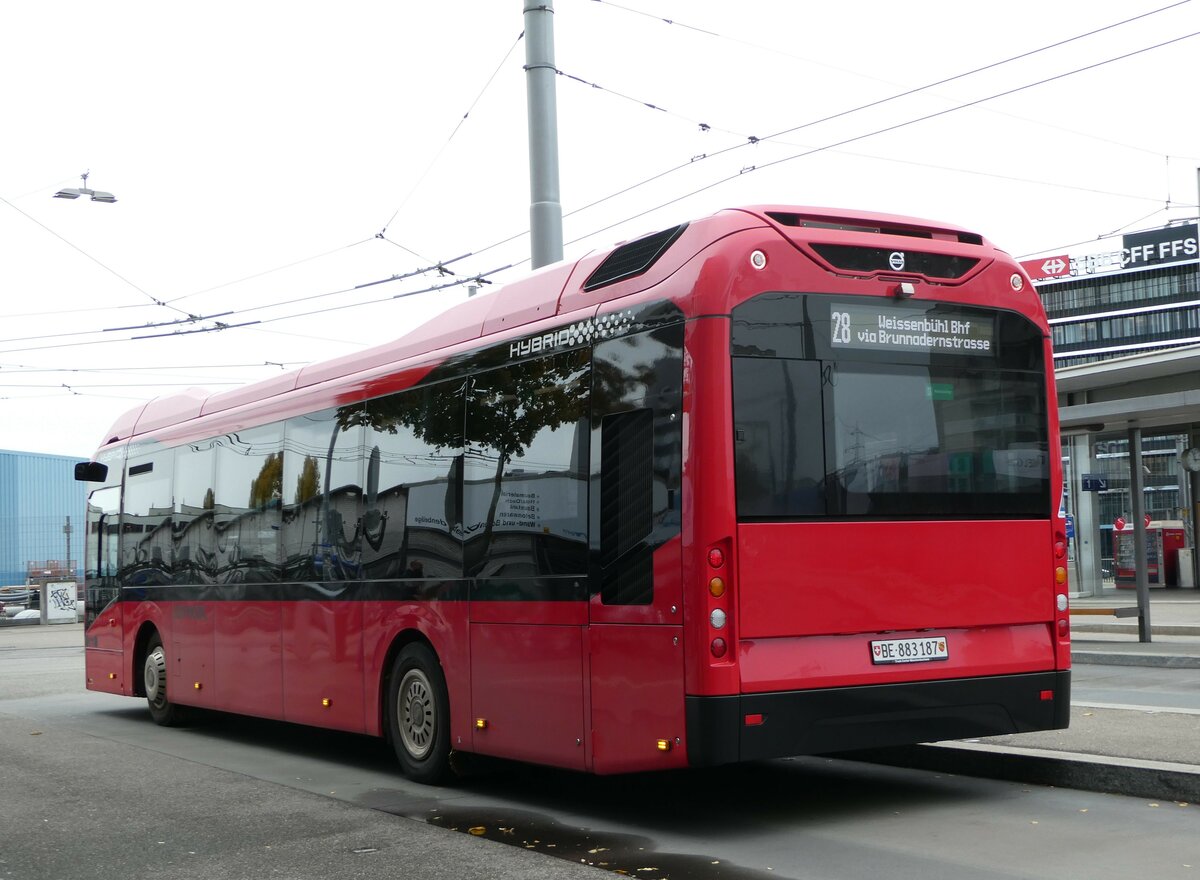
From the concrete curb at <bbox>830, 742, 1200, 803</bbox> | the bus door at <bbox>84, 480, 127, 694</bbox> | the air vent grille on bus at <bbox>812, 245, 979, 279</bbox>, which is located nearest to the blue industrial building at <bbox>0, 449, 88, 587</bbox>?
the bus door at <bbox>84, 480, 127, 694</bbox>

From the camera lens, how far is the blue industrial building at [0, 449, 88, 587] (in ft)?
194

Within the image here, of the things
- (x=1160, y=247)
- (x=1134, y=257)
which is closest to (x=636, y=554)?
(x=1160, y=247)

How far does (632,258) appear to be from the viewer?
324 inches

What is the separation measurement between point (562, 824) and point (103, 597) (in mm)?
9523

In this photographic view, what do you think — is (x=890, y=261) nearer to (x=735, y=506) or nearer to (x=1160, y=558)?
(x=735, y=506)

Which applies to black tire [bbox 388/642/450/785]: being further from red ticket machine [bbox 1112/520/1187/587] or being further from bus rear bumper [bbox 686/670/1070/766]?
red ticket machine [bbox 1112/520/1187/587]

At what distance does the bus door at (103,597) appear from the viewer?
15656 mm

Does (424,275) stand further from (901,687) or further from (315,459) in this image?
(901,687)

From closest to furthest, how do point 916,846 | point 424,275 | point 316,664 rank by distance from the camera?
point 916,846 → point 316,664 → point 424,275

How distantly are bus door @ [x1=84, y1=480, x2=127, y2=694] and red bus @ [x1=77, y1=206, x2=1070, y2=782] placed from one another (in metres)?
6.69

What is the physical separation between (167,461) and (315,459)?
3.74 m

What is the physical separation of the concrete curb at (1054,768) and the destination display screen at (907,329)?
248 centimetres

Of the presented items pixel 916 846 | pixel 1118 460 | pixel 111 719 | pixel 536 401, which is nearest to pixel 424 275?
pixel 111 719

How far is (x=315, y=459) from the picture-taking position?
38.2ft
